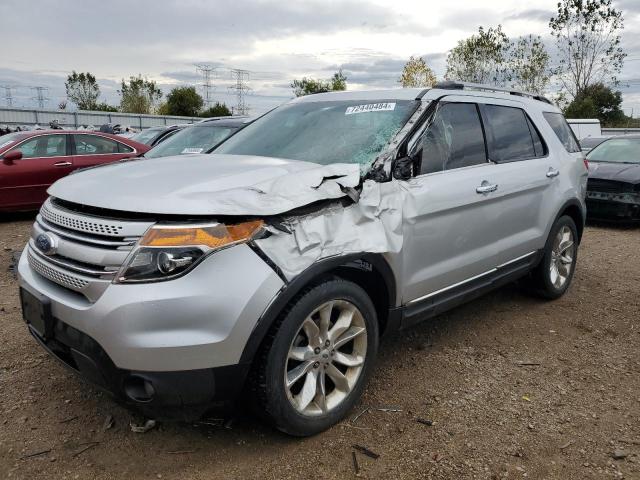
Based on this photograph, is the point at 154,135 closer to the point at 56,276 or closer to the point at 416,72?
the point at 56,276

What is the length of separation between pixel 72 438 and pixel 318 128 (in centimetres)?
230

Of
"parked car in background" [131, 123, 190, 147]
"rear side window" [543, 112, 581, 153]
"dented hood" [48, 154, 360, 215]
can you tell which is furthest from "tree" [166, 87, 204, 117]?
"dented hood" [48, 154, 360, 215]

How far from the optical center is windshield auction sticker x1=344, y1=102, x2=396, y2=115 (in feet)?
11.3

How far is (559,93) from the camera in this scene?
33.9m

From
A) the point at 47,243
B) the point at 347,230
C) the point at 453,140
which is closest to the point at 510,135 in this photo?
the point at 453,140

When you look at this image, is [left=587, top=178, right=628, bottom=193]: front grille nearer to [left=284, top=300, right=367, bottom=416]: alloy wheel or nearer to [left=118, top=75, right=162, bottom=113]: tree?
[left=284, top=300, right=367, bottom=416]: alloy wheel

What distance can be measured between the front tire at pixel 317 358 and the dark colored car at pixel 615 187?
7183mm

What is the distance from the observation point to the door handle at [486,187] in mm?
3592

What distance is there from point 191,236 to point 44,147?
25.7 ft

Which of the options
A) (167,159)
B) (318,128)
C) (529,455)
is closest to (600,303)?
(529,455)

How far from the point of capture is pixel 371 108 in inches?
137

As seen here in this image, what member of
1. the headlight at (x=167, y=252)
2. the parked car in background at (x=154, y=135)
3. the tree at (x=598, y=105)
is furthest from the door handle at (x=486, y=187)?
the tree at (x=598, y=105)

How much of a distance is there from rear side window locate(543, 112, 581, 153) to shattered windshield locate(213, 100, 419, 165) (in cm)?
208

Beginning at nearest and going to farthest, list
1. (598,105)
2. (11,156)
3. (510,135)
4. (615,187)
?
1. (510,135)
2. (11,156)
3. (615,187)
4. (598,105)
